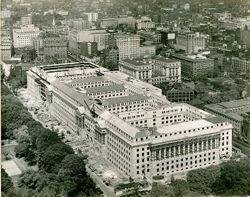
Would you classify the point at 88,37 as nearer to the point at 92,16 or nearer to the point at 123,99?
the point at 92,16

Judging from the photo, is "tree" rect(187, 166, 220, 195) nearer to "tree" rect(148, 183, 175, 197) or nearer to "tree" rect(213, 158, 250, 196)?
"tree" rect(213, 158, 250, 196)

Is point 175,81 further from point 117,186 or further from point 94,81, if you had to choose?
point 117,186

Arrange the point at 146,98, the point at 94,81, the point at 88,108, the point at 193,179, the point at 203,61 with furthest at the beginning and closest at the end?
1. the point at 203,61
2. the point at 94,81
3. the point at 146,98
4. the point at 88,108
5. the point at 193,179

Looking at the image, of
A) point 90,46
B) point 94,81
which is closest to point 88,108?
point 94,81

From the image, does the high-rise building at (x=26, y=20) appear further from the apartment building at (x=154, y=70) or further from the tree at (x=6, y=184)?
the tree at (x=6, y=184)

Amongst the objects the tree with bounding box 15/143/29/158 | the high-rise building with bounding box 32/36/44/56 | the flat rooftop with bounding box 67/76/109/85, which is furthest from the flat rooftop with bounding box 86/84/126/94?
the high-rise building with bounding box 32/36/44/56

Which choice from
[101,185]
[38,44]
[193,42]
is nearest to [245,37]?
[193,42]

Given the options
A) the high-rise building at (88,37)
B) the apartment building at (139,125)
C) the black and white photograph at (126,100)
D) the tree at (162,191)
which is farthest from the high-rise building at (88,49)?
the tree at (162,191)

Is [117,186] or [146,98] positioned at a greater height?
[146,98]
